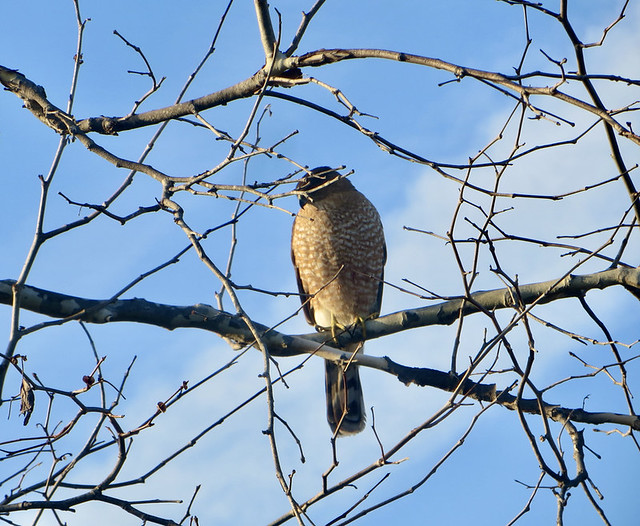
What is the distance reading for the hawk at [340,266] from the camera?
610 centimetres

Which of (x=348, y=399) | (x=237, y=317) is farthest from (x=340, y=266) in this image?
(x=237, y=317)

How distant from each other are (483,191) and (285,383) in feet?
3.62

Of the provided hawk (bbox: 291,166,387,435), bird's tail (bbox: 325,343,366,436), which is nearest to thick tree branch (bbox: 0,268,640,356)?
hawk (bbox: 291,166,387,435)

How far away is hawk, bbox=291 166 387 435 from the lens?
20.0 ft

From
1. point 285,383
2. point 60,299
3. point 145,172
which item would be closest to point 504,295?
point 285,383

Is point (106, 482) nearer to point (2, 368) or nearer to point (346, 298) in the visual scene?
point (2, 368)

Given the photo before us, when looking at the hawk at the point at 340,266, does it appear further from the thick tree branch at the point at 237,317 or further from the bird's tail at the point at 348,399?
the thick tree branch at the point at 237,317

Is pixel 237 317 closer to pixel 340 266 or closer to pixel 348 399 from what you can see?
pixel 340 266

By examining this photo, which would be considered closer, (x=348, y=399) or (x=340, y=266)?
(x=340, y=266)

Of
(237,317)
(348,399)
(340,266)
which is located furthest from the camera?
(348,399)

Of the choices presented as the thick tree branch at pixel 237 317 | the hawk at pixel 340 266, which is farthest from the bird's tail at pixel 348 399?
the thick tree branch at pixel 237 317

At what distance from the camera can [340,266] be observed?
20.3ft

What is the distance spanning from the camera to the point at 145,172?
346 centimetres

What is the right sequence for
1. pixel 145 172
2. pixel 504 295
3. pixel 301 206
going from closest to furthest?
pixel 145 172 → pixel 504 295 → pixel 301 206
